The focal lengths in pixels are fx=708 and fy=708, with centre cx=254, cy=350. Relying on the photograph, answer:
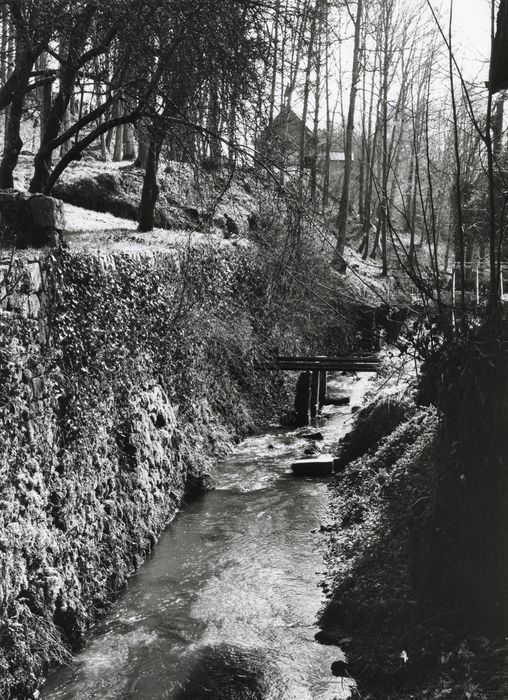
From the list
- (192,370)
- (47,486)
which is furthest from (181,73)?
(47,486)

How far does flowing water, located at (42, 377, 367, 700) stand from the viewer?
6.11 meters

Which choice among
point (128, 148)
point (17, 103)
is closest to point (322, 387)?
point (17, 103)

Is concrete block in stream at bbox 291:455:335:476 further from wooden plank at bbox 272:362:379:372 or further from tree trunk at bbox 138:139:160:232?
tree trunk at bbox 138:139:160:232

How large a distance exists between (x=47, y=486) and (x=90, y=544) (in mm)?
1028

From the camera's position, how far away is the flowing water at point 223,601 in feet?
20.1

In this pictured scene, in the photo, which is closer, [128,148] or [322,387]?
[322,387]

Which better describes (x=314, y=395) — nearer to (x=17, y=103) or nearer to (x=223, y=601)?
(x=17, y=103)

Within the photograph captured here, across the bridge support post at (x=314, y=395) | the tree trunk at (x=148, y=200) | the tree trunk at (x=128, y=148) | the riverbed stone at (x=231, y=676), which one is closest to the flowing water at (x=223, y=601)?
the riverbed stone at (x=231, y=676)

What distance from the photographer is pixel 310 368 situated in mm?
15727

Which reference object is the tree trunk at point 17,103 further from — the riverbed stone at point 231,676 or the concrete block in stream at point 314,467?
the riverbed stone at point 231,676

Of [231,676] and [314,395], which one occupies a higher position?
[314,395]

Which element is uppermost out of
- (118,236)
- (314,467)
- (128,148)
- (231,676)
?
(128,148)

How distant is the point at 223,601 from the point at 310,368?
860 centimetres

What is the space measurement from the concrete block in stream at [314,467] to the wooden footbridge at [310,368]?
151 inches
